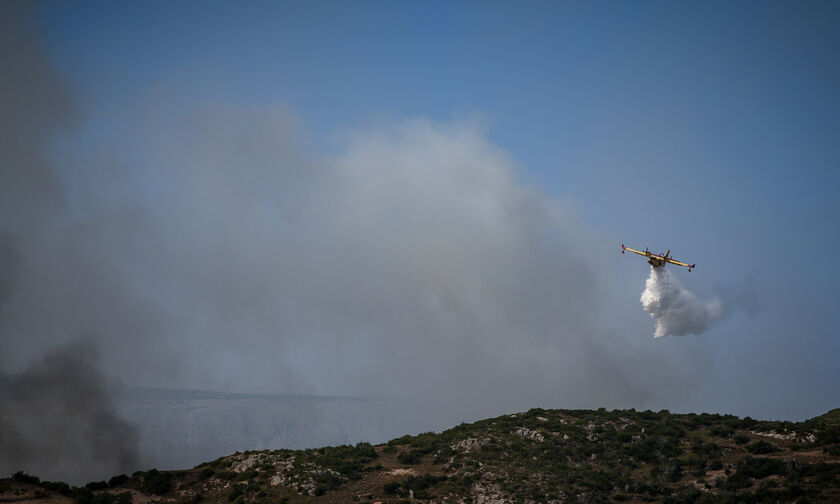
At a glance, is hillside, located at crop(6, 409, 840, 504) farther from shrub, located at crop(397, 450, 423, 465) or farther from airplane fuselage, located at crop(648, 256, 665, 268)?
airplane fuselage, located at crop(648, 256, 665, 268)

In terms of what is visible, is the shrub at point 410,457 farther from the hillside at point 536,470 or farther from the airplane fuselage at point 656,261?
the airplane fuselage at point 656,261

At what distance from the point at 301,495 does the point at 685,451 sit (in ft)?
160

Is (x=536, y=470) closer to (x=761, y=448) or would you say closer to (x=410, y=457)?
(x=410, y=457)

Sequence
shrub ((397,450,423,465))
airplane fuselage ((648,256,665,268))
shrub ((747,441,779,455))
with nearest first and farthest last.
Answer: shrub ((747,441,779,455)) → shrub ((397,450,423,465)) → airplane fuselage ((648,256,665,268))

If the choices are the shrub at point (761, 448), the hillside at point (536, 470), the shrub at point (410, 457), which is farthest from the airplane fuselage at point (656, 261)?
the shrub at point (410, 457)

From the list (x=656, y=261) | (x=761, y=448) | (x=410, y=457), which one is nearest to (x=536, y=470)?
(x=410, y=457)

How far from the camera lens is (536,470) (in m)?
61.7

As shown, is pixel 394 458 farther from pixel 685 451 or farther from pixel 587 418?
pixel 685 451

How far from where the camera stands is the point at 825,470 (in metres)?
51.7

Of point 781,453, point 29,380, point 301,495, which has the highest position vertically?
point 29,380

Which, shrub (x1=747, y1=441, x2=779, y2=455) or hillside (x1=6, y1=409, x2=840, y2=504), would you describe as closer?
hillside (x1=6, y1=409, x2=840, y2=504)

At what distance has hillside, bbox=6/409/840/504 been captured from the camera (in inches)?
2148

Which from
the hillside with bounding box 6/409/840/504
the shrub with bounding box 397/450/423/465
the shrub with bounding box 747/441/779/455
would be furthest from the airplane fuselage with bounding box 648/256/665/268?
the shrub with bounding box 397/450/423/465

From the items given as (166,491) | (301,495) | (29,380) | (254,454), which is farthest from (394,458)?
(29,380)
